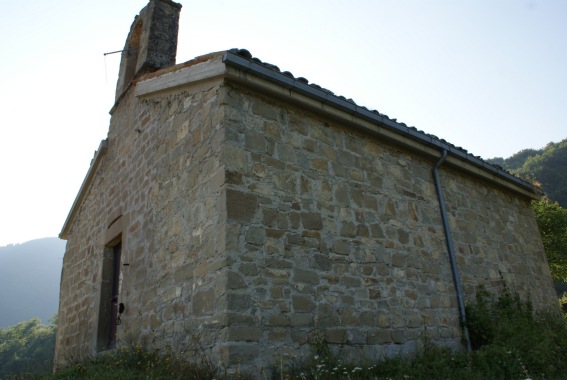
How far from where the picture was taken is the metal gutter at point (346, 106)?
495 centimetres

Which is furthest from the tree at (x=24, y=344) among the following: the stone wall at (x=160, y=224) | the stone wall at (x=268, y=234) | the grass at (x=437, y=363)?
the grass at (x=437, y=363)

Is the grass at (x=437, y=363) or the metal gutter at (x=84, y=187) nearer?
the grass at (x=437, y=363)

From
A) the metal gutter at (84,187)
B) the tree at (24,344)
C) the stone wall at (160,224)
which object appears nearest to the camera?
the stone wall at (160,224)

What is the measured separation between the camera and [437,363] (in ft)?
16.3

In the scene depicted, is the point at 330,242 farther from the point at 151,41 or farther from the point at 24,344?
the point at 24,344

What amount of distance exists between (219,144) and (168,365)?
2.34m

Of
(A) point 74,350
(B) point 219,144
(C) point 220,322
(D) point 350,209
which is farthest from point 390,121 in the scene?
(A) point 74,350

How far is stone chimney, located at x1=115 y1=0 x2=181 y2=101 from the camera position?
25.2 feet

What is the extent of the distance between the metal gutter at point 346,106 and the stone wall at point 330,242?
262 millimetres

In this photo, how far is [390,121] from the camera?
634 centimetres

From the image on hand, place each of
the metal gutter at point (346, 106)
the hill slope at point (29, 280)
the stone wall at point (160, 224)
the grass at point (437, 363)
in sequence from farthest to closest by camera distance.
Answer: the hill slope at point (29, 280) → the metal gutter at point (346, 106) → the stone wall at point (160, 224) → the grass at point (437, 363)

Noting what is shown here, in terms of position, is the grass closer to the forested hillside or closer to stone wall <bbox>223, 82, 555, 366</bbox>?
stone wall <bbox>223, 82, 555, 366</bbox>

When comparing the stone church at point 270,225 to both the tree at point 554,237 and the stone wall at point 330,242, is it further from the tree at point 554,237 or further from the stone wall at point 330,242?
the tree at point 554,237

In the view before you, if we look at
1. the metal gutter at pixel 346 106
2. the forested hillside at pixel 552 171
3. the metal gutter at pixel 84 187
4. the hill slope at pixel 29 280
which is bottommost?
the metal gutter at pixel 346 106
